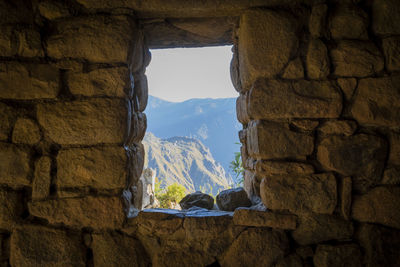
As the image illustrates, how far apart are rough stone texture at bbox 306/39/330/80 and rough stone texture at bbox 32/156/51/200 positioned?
4.99ft

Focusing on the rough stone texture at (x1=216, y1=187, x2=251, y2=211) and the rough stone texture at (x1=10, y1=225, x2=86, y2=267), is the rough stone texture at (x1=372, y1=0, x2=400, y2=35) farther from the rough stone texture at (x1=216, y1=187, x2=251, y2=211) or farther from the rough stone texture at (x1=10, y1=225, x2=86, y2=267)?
the rough stone texture at (x1=10, y1=225, x2=86, y2=267)

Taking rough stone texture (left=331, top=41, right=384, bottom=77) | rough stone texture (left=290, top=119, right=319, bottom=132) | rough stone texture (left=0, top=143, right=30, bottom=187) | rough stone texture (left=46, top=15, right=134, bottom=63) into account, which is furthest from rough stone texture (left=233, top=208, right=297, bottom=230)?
rough stone texture (left=0, top=143, right=30, bottom=187)

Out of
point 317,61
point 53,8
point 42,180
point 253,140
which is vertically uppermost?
point 53,8

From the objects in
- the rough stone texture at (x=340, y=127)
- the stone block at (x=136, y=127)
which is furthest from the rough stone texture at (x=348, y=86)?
the stone block at (x=136, y=127)

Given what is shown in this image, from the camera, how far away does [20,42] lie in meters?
1.29

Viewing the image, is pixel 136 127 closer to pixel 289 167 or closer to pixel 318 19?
pixel 289 167

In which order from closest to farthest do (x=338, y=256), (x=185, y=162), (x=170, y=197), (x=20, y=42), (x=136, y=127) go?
(x=338, y=256), (x=20, y=42), (x=136, y=127), (x=170, y=197), (x=185, y=162)

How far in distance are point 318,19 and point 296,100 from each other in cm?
48

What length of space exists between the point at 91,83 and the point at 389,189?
1.70 m

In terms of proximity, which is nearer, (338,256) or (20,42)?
(338,256)

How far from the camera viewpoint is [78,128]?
125 centimetres

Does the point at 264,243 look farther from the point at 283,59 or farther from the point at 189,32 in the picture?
the point at 189,32

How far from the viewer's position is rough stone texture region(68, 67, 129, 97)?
4.17 feet

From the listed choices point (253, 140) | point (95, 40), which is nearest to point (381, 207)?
point (253, 140)
